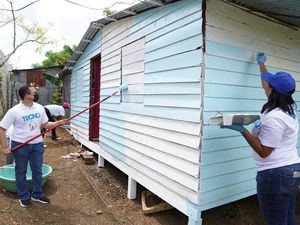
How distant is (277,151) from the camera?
2627mm

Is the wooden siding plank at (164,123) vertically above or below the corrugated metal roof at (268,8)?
below

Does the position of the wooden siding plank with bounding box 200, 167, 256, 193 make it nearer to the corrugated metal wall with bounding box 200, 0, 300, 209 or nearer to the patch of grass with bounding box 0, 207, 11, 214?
the corrugated metal wall with bounding box 200, 0, 300, 209

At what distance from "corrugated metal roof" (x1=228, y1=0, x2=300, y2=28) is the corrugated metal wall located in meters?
0.11

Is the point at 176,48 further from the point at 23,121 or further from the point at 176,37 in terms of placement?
the point at 23,121

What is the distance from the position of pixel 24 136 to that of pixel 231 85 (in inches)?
124

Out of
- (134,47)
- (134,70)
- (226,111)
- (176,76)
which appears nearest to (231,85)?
(226,111)

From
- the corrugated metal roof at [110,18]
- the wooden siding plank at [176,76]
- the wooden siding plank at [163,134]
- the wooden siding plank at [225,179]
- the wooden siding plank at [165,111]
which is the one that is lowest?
the wooden siding plank at [225,179]

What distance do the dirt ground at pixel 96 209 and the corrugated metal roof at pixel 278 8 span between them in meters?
2.95

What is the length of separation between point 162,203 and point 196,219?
1.13 m

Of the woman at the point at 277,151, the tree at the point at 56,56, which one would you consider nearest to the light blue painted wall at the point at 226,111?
the woman at the point at 277,151

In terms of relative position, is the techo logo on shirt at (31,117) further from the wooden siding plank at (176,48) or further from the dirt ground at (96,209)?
the wooden siding plank at (176,48)

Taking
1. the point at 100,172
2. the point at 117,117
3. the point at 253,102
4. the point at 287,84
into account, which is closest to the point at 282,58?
the point at 253,102

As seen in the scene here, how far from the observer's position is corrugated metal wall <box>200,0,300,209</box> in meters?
3.55

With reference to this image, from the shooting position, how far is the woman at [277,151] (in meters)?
2.54
